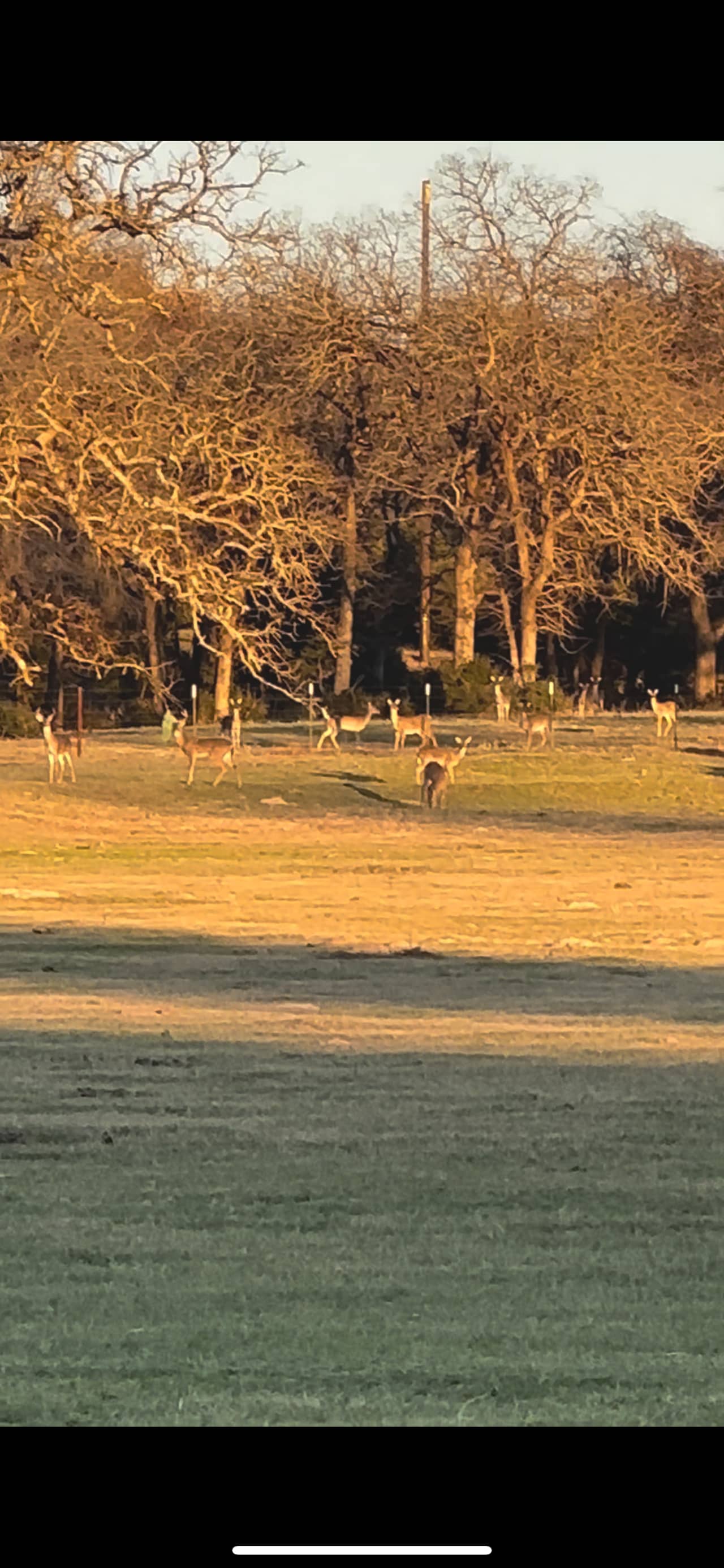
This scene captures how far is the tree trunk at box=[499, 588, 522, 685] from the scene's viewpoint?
180 ft

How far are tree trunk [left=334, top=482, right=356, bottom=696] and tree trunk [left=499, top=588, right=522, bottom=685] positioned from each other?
341cm

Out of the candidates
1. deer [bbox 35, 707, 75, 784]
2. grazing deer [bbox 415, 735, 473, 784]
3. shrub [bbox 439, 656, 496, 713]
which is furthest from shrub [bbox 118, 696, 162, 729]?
grazing deer [bbox 415, 735, 473, 784]

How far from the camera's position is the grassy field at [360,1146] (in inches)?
281

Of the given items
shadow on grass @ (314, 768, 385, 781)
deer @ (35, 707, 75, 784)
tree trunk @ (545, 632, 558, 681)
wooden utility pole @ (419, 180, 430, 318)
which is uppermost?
wooden utility pole @ (419, 180, 430, 318)

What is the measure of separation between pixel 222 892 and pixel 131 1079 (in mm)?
13095

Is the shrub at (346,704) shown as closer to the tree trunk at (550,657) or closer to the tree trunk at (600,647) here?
the tree trunk at (550,657)

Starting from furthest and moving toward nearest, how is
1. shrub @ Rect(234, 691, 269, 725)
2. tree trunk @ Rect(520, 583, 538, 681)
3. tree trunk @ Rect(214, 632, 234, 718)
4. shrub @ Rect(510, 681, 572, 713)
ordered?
tree trunk @ Rect(520, 583, 538, 681) < shrub @ Rect(234, 691, 269, 725) < tree trunk @ Rect(214, 632, 234, 718) < shrub @ Rect(510, 681, 572, 713)

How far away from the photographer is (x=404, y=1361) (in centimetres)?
723

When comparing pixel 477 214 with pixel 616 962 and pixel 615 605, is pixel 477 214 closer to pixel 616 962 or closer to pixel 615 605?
pixel 615 605

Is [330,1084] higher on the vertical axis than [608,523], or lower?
lower

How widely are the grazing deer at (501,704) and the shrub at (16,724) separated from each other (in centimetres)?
882

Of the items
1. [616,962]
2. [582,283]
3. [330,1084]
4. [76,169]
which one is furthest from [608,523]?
[330,1084]

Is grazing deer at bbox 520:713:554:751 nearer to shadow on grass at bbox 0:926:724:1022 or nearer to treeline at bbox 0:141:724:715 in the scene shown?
treeline at bbox 0:141:724:715

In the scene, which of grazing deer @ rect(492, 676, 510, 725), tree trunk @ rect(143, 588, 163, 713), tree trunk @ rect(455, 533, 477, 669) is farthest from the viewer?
tree trunk @ rect(455, 533, 477, 669)
